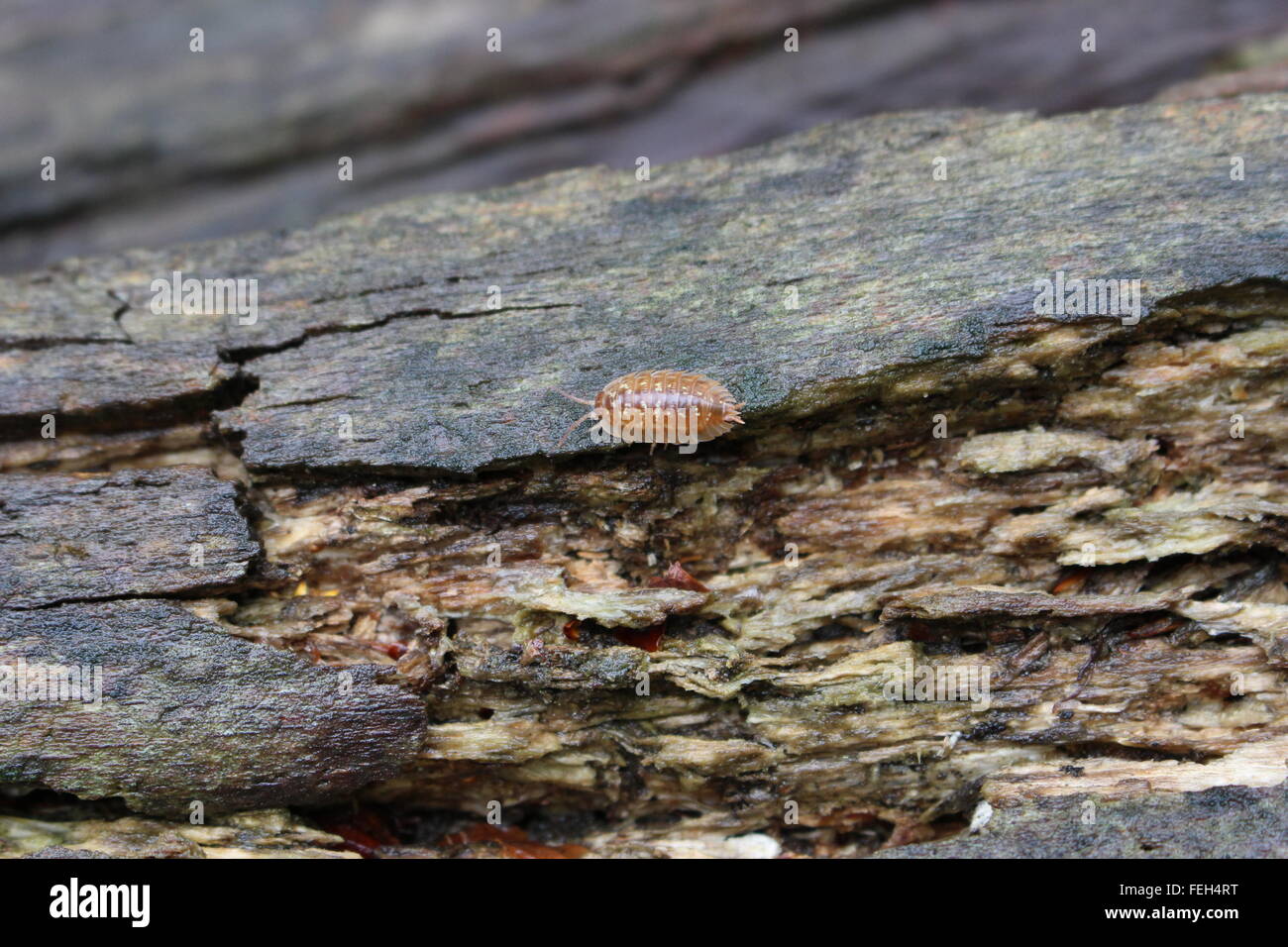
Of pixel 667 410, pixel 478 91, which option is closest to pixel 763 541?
pixel 667 410

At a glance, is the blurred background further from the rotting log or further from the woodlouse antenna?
the woodlouse antenna

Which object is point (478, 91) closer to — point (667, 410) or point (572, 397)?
point (572, 397)

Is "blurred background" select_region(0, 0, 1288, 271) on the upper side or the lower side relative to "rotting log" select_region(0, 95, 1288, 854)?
upper

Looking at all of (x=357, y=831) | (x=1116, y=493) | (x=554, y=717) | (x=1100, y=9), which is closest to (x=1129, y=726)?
(x=1116, y=493)

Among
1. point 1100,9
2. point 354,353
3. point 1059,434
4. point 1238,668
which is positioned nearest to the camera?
point 1238,668

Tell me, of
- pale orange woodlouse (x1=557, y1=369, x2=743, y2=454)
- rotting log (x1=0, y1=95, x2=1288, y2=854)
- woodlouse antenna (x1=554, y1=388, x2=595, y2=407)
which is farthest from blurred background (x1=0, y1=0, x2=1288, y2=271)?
pale orange woodlouse (x1=557, y1=369, x2=743, y2=454)

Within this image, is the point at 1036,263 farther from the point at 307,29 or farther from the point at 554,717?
the point at 307,29
